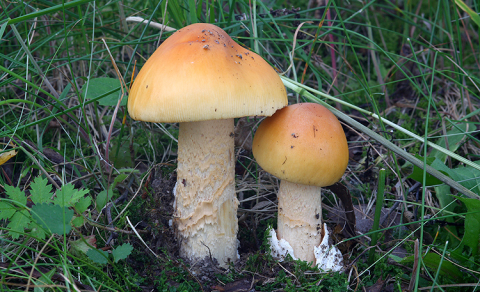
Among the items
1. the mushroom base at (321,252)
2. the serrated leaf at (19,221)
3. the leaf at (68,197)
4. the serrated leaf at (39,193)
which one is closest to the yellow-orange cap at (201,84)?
the leaf at (68,197)

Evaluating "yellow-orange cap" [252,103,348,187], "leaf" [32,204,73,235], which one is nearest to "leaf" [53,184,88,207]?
"leaf" [32,204,73,235]

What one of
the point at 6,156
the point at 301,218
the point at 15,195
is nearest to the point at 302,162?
the point at 301,218

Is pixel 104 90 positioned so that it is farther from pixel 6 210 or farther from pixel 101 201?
pixel 6 210

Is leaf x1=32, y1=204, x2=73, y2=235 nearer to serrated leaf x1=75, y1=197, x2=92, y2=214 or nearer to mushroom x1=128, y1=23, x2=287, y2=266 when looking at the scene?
serrated leaf x1=75, y1=197, x2=92, y2=214

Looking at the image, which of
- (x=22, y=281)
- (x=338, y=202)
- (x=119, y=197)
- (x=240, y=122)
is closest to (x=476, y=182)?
(x=338, y=202)

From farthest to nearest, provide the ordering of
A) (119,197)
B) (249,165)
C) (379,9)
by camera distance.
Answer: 1. (379,9)
2. (249,165)
3. (119,197)

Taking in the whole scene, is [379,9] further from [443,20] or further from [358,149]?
[358,149]

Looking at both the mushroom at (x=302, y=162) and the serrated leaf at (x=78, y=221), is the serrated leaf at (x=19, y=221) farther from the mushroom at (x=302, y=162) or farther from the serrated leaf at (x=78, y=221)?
the mushroom at (x=302, y=162)
